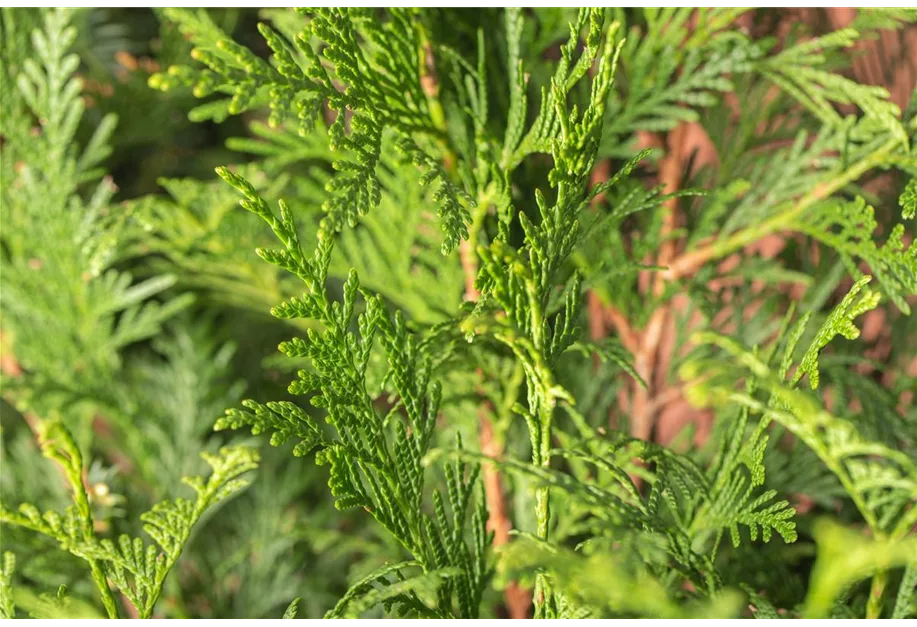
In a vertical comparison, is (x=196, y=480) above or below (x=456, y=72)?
below

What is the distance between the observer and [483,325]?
0.48 metres

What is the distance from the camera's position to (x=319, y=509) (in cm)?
118

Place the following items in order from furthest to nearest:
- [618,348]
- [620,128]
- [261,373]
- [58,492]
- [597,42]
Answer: [261,373]
[58,492]
[620,128]
[618,348]
[597,42]

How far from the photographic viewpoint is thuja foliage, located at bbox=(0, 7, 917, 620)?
494 millimetres

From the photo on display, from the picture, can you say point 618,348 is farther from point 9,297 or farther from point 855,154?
point 9,297

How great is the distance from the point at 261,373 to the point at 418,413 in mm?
887

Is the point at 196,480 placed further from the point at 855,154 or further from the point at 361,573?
the point at 855,154

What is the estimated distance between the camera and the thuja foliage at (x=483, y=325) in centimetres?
49

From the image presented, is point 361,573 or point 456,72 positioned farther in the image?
point 361,573

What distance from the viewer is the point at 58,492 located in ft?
3.67

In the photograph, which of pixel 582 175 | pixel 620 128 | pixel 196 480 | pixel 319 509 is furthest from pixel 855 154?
pixel 319 509

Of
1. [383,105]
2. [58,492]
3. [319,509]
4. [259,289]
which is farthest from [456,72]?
[58,492]

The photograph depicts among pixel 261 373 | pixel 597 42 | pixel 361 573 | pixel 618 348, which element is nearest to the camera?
pixel 597 42

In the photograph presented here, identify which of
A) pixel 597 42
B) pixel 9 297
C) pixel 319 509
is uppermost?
pixel 597 42
